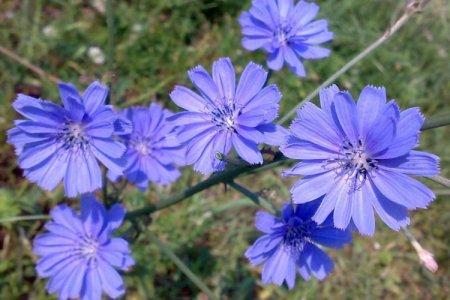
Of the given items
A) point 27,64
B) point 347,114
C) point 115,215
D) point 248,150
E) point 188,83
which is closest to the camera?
point 347,114

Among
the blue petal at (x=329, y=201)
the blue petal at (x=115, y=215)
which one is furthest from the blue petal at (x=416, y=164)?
the blue petal at (x=115, y=215)

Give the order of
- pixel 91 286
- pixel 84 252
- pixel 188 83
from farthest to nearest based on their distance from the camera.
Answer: pixel 188 83 < pixel 84 252 < pixel 91 286

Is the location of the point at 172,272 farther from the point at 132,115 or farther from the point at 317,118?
the point at 317,118

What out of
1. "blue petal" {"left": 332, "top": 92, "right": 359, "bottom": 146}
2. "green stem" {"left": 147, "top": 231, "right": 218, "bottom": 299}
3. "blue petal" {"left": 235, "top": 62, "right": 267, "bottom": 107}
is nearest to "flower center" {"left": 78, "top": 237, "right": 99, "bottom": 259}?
"green stem" {"left": 147, "top": 231, "right": 218, "bottom": 299}

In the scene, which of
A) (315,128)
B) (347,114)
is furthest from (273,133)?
(347,114)

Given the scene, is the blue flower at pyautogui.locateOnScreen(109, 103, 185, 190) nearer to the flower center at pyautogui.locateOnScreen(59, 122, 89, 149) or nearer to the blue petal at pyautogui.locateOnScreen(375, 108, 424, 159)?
the flower center at pyautogui.locateOnScreen(59, 122, 89, 149)

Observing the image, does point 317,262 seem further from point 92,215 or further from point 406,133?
point 92,215
